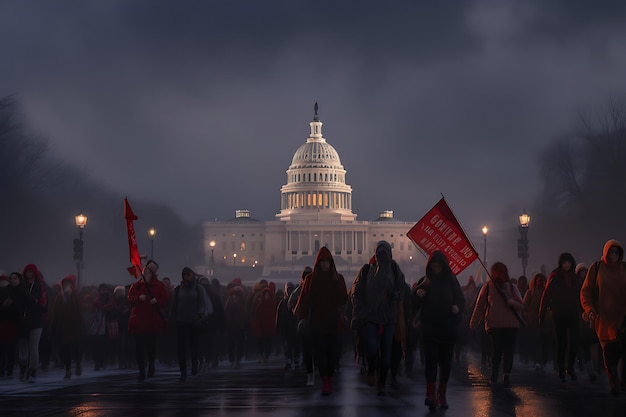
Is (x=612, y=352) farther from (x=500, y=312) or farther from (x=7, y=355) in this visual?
(x=7, y=355)

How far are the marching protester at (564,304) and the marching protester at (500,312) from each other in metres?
0.50

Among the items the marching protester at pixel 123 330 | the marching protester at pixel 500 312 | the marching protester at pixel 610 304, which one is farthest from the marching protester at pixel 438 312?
the marching protester at pixel 123 330

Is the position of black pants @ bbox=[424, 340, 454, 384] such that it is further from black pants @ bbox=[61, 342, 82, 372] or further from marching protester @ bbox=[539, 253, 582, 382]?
black pants @ bbox=[61, 342, 82, 372]

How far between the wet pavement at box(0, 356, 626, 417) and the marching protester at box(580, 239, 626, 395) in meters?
0.56

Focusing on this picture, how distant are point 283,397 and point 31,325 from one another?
5.97 m

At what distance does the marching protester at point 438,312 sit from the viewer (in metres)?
14.8

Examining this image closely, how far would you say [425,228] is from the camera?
2486 centimetres

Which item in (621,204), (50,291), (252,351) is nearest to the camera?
(50,291)

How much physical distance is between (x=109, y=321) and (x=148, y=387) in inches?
254

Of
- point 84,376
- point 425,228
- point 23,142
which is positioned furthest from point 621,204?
point 84,376

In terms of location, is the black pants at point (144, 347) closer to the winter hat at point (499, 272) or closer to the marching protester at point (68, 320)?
the marching protester at point (68, 320)

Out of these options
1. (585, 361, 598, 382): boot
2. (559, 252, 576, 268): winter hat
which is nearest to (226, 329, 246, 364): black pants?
(585, 361, 598, 382): boot

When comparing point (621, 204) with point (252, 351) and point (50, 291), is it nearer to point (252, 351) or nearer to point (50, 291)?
point (252, 351)

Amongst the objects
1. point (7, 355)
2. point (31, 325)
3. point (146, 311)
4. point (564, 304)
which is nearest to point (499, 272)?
point (564, 304)
